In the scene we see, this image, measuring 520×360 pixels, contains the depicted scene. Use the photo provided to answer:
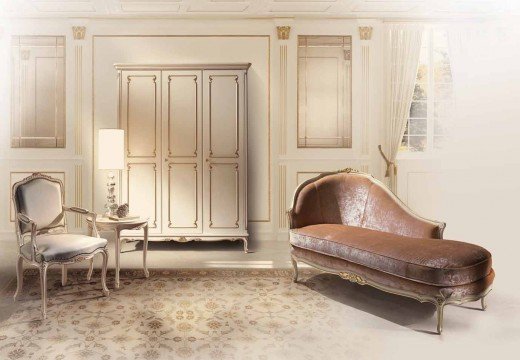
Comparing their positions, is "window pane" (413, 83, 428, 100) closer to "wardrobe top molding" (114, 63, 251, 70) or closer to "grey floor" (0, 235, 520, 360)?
"wardrobe top molding" (114, 63, 251, 70)

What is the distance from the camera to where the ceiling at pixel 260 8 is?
16.7 feet

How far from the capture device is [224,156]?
16.2 ft

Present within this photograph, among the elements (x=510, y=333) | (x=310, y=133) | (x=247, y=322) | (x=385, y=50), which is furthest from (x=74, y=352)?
(x=385, y=50)

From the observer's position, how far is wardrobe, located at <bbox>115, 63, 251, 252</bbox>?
4.91 meters

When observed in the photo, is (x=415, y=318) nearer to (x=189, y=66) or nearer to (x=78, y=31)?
(x=189, y=66)

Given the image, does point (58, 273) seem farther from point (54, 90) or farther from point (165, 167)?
point (54, 90)

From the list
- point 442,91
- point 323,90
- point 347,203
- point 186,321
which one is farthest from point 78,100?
point 442,91

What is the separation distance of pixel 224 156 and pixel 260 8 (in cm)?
184

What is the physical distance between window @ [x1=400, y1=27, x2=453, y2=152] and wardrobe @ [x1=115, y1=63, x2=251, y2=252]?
7.95 feet

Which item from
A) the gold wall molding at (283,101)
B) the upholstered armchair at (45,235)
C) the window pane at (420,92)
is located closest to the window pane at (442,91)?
the window pane at (420,92)

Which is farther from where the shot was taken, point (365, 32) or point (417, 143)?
point (417, 143)

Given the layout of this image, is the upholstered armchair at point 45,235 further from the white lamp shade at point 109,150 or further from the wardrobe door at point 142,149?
the wardrobe door at point 142,149

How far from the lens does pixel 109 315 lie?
117 inches

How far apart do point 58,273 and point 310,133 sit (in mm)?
3262
